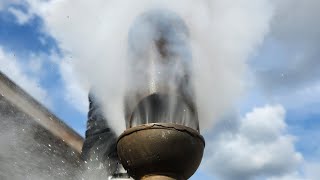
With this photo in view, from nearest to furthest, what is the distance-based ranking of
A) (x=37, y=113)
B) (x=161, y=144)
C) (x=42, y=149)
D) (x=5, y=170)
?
(x=161, y=144) → (x=5, y=170) → (x=42, y=149) → (x=37, y=113)

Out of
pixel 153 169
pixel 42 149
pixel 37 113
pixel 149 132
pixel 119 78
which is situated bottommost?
pixel 153 169

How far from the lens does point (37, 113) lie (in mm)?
10617

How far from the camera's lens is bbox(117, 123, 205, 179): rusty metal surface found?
11.0ft

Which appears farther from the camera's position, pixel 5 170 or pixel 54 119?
pixel 54 119

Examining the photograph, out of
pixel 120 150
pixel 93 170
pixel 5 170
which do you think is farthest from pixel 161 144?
pixel 93 170

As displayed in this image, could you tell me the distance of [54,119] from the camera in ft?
35.8

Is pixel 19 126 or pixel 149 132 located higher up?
pixel 19 126

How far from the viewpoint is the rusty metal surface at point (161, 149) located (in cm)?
334

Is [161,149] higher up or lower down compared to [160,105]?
lower down

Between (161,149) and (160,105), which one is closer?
(161,149)

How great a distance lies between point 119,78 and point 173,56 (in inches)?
20.4

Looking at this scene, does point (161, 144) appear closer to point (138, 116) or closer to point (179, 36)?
point (138, 116)

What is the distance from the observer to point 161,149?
3.34 meters

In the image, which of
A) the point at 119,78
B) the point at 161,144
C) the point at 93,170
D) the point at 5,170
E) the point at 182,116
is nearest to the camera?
the point at 161,144
